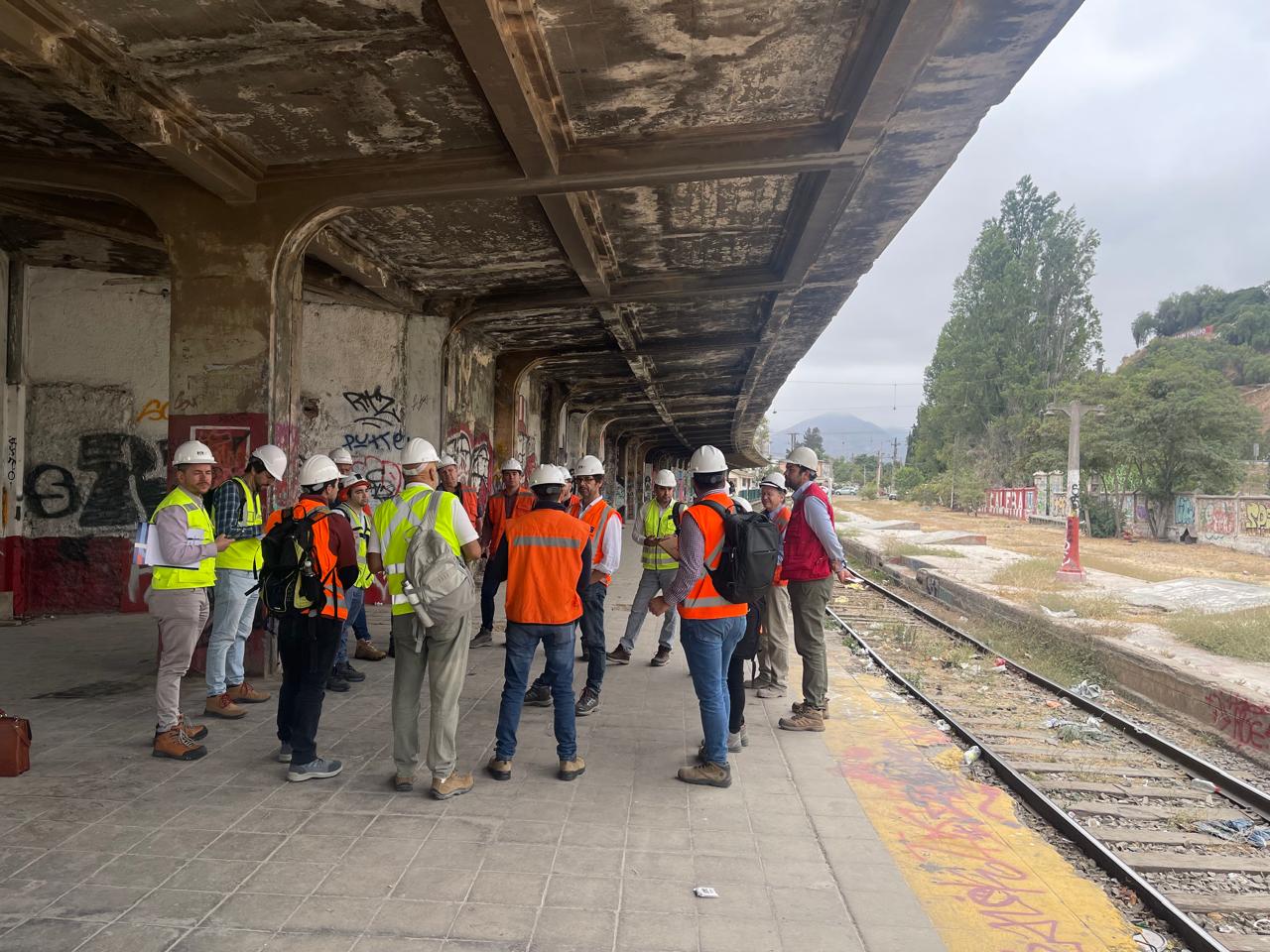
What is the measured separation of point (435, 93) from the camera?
5535mm

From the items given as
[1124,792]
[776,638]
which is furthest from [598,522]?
[1124,792]

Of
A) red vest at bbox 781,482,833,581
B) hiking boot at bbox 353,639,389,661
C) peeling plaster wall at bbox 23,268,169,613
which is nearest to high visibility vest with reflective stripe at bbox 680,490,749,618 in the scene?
red vest at bbox 781,482,833,581

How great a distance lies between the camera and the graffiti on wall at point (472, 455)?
11.5 meters

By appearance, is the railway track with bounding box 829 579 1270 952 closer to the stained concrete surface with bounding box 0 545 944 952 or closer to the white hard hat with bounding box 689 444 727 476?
the stained concrete surface with bounding box 0 545 944 952

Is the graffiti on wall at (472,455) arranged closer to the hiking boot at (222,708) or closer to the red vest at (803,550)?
the hiking boot at (222,708)

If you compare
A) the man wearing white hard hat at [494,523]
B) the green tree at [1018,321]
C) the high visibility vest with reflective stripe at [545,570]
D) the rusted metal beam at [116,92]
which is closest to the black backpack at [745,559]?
the high visibility vest with reflective stripe at [545,570]

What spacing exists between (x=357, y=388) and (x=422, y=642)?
7.30 meters

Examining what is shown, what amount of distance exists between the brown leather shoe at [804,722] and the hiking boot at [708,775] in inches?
54.8

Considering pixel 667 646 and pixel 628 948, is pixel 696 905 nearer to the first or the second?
pixel 628 948

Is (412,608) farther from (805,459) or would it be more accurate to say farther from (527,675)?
(805,459)

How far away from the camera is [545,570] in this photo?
4.67m

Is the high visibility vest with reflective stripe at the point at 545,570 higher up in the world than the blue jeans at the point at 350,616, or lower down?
higher up

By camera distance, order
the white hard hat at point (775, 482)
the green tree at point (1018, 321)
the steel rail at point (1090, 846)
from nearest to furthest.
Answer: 1. the steel rail at point (1090, 846)
2. the white hard hat at point (775, 482)
3. the green tree at point (1018, 321)

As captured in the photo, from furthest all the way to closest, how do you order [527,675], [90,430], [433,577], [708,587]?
[90,430] → [708,587] → [527,675] → [433,577]
